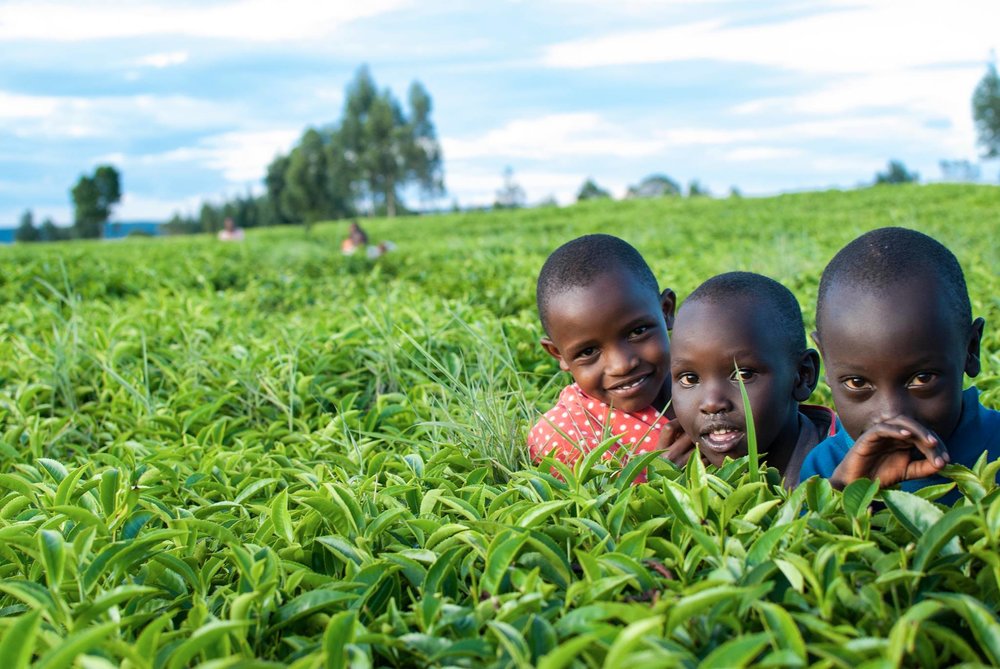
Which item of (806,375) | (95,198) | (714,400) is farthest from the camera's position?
(95,198)

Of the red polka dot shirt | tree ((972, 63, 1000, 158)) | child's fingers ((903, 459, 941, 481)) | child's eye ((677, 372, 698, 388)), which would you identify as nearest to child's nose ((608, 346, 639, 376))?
the red polka dot shirt

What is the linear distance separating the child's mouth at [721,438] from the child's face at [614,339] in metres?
0.47

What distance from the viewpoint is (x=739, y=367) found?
2.18 meters

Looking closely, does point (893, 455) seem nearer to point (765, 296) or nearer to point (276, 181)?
point (765, 296)

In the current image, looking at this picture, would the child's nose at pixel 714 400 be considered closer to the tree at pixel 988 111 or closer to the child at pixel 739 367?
the child at pixel 739 367

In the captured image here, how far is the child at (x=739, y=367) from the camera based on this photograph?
7.07 ft

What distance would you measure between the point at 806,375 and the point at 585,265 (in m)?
0.71

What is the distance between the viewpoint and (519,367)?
361 centimetres

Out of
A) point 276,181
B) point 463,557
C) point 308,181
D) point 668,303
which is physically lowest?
point 463,557

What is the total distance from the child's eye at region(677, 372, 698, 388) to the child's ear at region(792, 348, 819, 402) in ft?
0.83

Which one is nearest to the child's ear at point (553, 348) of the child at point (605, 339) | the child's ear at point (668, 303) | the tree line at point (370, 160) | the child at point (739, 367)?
the child at point (605, 339)

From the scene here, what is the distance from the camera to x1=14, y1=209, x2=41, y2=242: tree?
6664 centimetres

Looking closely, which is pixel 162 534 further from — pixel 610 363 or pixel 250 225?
pixel 250 225


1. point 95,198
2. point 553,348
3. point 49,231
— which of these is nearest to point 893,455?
point 553,348
